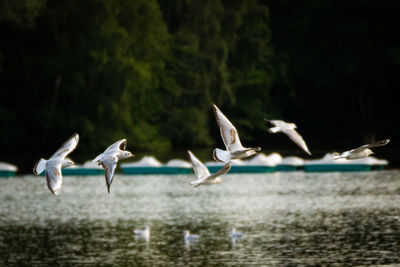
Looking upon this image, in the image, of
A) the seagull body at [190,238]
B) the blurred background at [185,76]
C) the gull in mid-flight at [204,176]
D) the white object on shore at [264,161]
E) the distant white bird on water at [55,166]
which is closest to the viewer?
the distant white bird on water at [55,166]

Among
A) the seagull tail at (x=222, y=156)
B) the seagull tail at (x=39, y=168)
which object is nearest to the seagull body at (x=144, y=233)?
the seagull tail at (x=39, y=168)

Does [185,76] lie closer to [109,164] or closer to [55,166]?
[55,166]

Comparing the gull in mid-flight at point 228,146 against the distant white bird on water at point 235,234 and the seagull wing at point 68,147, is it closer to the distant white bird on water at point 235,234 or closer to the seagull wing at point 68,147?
the seagull wing at point 68,147

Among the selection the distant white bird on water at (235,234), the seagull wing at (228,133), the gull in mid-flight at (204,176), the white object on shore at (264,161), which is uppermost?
the white object on shore at (264,161)

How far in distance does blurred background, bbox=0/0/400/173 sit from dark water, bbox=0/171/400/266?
34.6 feet

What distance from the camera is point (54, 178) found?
56.3 ft

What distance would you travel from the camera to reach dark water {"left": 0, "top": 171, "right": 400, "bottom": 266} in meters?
30.4

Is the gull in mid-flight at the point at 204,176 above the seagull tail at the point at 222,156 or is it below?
Answer: below

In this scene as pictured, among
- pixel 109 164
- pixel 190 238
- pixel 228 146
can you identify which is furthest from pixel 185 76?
pixel 109 164

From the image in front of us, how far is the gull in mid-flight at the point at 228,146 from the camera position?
17.1 meters

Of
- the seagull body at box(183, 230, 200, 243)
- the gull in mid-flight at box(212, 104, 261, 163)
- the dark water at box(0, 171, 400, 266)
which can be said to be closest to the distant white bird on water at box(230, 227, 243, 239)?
the dark water at box(0, 171, 400, 266)

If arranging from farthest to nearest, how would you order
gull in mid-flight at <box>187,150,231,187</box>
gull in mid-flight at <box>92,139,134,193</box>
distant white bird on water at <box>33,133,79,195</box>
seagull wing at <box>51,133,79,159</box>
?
seagull wing at <box>51,133,79,159</box>
gull in mid-flight at <box>187,150,231,187</box>
distant white bird on water at <box>33,133,79,195</box>
gull in mid-flight at <box>92,139,134,193</box>

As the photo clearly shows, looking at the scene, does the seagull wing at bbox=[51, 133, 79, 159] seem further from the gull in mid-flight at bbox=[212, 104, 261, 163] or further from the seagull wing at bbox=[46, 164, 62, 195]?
the gull in mid-flight at bbox=[212, 104, 261, 163]

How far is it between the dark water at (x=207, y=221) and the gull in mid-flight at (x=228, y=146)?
1131 cm
